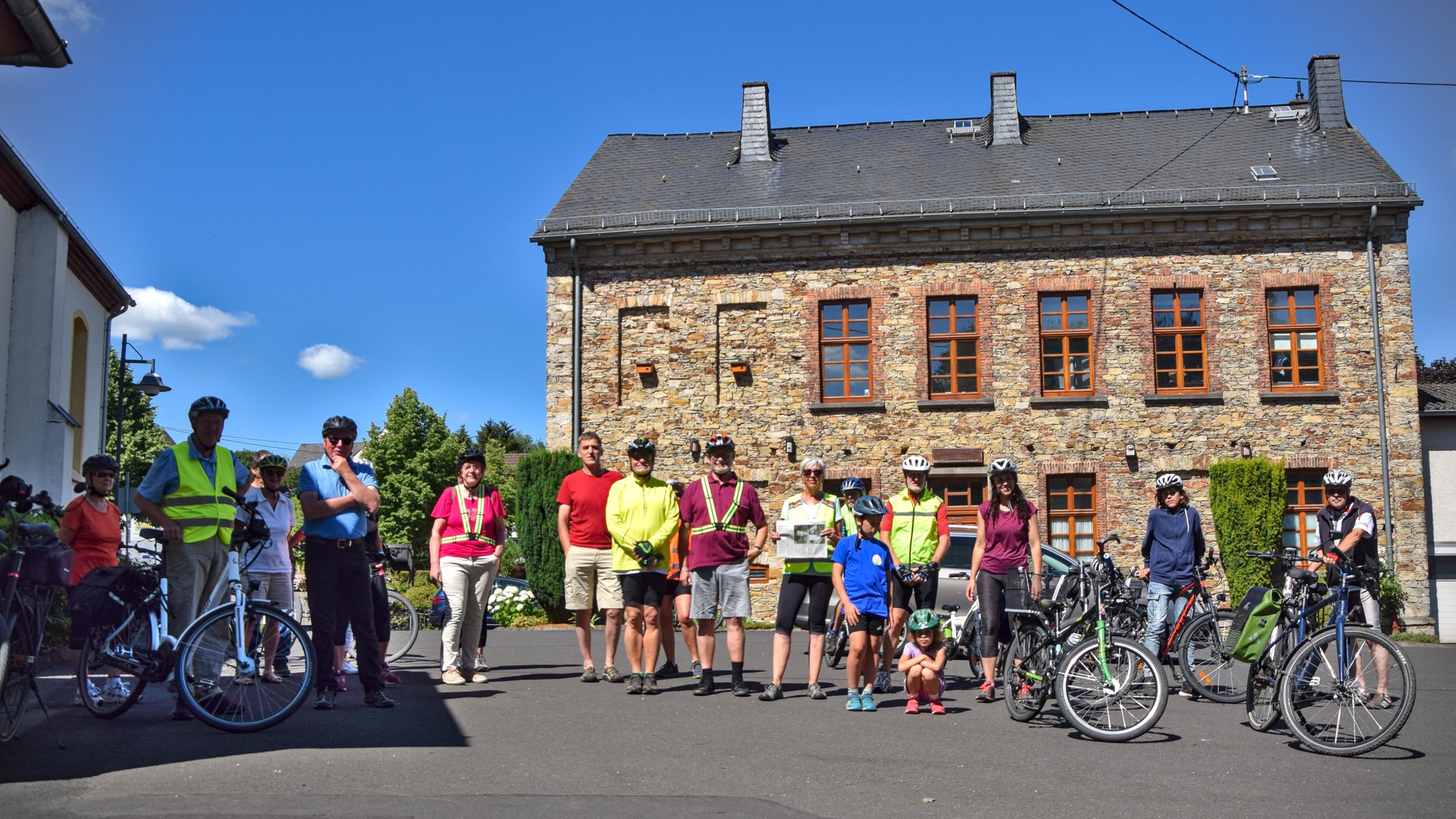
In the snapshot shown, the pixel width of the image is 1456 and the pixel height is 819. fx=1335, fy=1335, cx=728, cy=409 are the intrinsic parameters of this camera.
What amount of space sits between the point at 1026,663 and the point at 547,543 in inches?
566

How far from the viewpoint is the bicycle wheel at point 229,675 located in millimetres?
7262

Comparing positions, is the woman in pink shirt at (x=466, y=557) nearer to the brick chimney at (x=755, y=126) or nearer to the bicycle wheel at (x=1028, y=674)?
the bicycle wheel at (x=1028, y=674)

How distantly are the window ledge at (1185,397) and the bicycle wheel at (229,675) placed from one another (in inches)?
738

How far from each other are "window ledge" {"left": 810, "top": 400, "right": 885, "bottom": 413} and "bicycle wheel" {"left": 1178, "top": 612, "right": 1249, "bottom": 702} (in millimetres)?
14024

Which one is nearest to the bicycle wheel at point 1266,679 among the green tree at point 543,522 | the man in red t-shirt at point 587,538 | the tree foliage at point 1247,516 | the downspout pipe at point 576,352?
the man in red t-shirt at point 587,538

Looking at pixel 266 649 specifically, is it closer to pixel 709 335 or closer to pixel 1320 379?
pixel 709 335

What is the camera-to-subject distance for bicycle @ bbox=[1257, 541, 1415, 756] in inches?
283

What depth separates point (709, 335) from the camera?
80.5ft

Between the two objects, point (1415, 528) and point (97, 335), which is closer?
point (1415, 528)

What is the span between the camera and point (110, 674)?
25.7 ft

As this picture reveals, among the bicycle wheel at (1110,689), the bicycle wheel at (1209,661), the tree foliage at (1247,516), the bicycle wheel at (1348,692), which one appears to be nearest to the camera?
the bicycle wheel at (1348,692)

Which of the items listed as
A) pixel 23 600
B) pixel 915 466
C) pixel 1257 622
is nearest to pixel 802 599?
pixel 915 466

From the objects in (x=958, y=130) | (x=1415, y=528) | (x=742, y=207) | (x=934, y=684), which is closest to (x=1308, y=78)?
(x=958, y=130)

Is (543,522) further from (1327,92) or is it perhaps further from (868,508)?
(1327,92)
